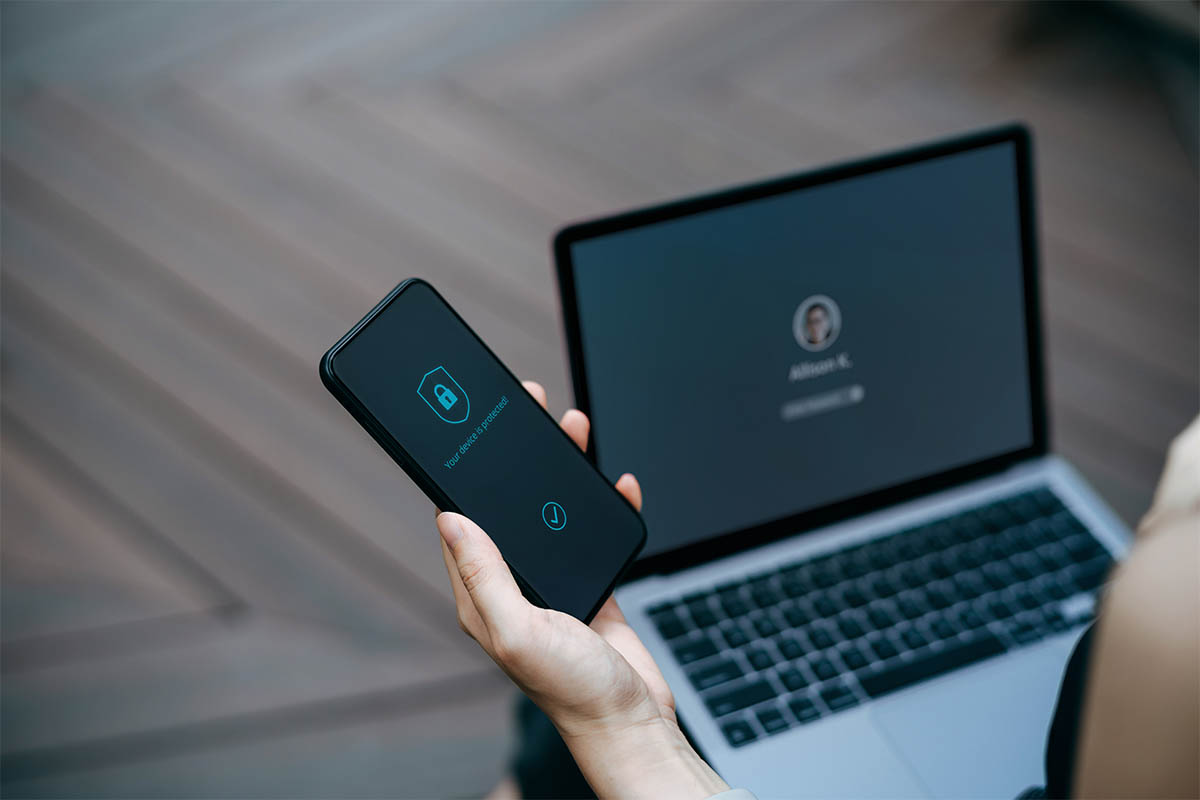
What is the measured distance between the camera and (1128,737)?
1.28 ft

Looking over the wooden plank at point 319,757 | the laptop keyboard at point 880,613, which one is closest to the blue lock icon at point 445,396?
the laptop keyboard at point 880,613

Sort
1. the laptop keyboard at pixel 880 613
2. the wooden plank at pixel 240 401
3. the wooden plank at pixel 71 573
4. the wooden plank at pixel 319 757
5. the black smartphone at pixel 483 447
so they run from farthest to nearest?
the wooden plank at pixel 240 401 < the wooden plank at pixel 71 573 < the wooden plank at pixel 319 757 < the laptop keyboard at pixel 880 613 < the black smartphone at pixel 483 447

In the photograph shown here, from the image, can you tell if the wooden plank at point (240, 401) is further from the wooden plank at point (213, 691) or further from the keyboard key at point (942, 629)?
the keyboard key at point (942, 629)

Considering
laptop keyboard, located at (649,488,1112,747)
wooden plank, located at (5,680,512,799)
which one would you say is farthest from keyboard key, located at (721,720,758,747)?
wooden plank, located at (5,680,512,799)

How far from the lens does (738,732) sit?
71 centimetres

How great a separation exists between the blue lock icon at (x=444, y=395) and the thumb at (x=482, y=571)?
0.23 feet

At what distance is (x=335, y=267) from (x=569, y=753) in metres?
1.14

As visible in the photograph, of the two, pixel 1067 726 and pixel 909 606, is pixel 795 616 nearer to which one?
pixel 909 606

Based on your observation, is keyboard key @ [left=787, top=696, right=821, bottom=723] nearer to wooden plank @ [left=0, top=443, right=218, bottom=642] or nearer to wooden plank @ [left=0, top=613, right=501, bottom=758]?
wooden plank @ [left=0, top=613, right=501, bottom=758]

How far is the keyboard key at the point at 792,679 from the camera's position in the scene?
2.42 ft

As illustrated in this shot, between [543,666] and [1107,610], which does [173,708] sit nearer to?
[543,666]

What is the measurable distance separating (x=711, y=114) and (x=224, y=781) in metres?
1.44

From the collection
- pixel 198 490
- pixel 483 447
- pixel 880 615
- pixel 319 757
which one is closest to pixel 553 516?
pixel 483 447

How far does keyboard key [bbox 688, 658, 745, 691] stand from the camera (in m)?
0.74
